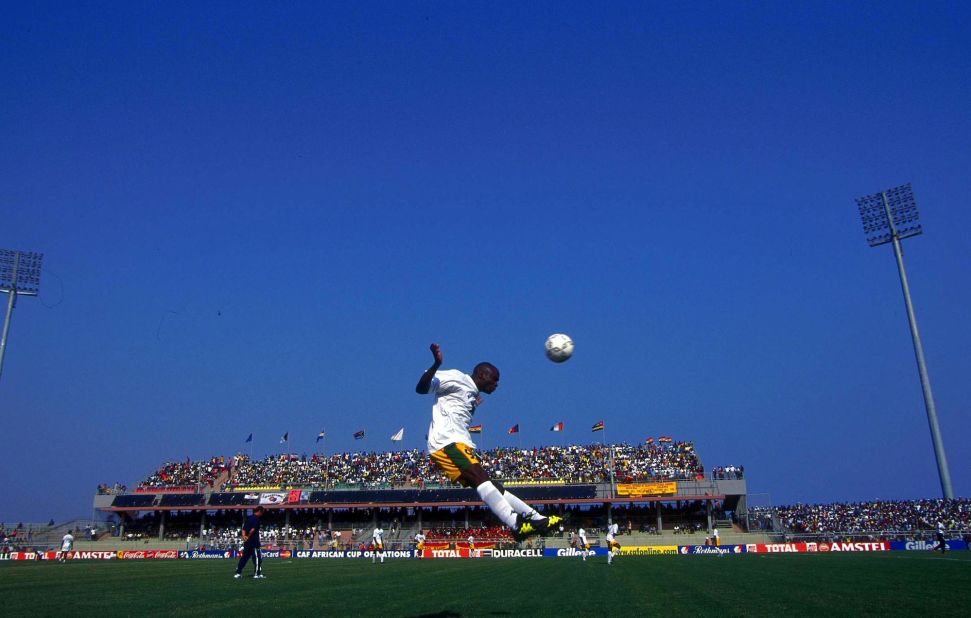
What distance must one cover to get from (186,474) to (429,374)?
65509 mm

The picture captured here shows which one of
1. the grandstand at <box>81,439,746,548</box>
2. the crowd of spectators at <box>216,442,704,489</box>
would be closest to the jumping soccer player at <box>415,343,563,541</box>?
the grandstand at <box>81,439,746,548</box>

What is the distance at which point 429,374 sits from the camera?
8.83 metres

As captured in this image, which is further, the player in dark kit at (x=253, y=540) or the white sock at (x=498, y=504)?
the player in dark kit at (x=253, y=540)

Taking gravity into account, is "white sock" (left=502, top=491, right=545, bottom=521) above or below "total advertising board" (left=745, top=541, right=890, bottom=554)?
above

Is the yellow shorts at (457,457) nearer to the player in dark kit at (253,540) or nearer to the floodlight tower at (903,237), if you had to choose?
the player in dark kit at (253,540)

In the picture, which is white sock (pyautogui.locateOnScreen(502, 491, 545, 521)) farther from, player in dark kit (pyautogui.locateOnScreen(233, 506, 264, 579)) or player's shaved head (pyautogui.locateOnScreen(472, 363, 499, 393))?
player in dark kit (pyautogui.locateOnScreen(233, 506, 264, 579))

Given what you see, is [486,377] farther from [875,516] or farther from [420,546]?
[875,516]

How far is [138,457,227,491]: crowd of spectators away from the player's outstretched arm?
61.1 metres

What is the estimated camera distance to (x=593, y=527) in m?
55.5

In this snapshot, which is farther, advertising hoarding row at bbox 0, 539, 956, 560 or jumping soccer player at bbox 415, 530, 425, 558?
jumping soccer player at bbox 415, 530, 425, 558

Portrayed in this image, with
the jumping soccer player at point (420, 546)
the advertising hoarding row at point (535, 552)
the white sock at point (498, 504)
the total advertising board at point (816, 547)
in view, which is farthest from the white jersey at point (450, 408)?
the jumping soccer player at point (420, 546)

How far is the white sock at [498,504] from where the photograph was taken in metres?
8.58

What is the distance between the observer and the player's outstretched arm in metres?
8.61

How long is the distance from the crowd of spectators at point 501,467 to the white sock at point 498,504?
161ft
